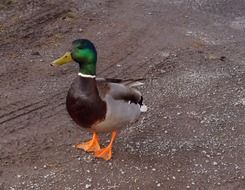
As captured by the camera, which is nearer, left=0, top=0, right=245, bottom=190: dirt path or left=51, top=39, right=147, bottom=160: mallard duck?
left=51, top=39, right=147, bottom=160: mallard duck

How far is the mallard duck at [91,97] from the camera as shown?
464cm

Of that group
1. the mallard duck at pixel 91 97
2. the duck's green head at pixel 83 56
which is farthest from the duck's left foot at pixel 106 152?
the duck's green head at pixel 83 56

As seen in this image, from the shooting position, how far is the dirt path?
16.3 ft

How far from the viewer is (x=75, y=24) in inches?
318

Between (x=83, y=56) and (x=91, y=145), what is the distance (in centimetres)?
106

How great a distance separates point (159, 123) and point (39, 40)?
269cm

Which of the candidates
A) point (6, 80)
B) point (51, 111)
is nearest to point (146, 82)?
point (51, 111)

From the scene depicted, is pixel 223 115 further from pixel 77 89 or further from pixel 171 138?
pixel 77 89

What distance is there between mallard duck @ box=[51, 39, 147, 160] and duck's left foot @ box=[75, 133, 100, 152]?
0.39 metres

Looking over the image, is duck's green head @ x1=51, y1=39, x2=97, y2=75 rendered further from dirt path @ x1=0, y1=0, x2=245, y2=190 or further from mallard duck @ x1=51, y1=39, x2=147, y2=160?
dirt path @ x1=0, y1=0, x2=245, y2=190

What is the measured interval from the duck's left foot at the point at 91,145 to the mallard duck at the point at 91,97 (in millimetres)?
387

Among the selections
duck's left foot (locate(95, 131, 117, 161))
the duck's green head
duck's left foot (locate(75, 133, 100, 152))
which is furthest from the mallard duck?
duck's left foot (locate(75, 133, 100, 152))

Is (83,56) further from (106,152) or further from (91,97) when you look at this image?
(106,152)

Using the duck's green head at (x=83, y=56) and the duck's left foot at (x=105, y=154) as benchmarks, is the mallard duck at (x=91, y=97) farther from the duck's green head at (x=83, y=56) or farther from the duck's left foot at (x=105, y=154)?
the duck's left foot at (x=105, y=154)
